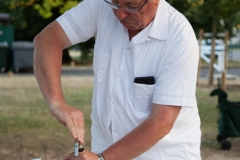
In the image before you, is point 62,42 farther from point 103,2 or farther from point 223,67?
point 223,67

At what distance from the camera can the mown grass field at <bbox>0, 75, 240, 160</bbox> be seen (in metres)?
8.65

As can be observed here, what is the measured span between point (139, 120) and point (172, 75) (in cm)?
28

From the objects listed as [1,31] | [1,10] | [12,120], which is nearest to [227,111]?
[12,120]

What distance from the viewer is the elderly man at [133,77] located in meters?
2.59

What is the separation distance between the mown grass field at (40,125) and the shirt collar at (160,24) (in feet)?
18.4

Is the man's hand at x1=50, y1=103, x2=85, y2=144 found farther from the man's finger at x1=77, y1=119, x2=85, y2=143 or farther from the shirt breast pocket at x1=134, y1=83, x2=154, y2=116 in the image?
the shirt breast pocket at x1=134, y1=83, x2=154, y2=116

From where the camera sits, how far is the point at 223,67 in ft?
58.0

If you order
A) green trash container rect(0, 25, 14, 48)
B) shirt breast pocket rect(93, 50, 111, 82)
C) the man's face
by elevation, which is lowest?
green trash container rect(0, 25, 14, 48)

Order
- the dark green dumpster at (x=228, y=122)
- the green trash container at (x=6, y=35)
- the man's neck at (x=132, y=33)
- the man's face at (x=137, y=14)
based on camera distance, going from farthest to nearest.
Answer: the green trash container at (x=6, y=35)
the dark green dumpster at (x=228, y=122)
the man's neck at (x=132, y=33)
the man's face at (x=137, y=14)

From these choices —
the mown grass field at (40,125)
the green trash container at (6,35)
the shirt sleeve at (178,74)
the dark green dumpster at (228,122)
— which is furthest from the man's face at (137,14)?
the green trash container at (6,35)

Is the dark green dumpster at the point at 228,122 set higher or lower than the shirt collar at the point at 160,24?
lower

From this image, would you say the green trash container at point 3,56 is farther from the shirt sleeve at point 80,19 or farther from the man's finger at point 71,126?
the man's finger at point 71,126

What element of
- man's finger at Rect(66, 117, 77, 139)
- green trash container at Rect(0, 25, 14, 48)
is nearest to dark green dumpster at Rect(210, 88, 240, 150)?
man's finger at Rect(66, 117, 77, 139)

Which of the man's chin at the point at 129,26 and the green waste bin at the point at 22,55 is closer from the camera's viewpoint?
the man's chin at the point at 129,26
